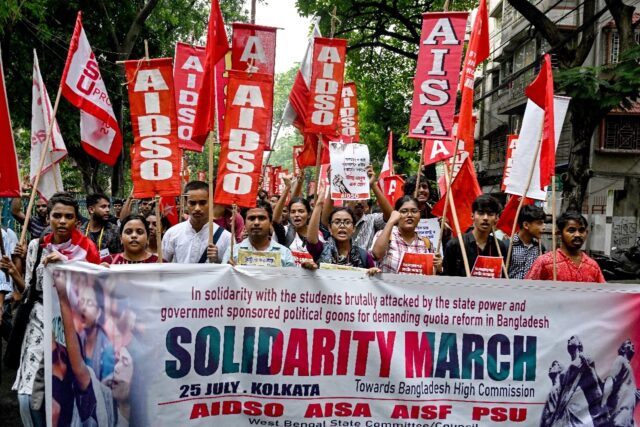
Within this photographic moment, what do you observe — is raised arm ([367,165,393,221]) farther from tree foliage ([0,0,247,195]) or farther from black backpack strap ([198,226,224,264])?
tree foliage ([0,0,247,195])

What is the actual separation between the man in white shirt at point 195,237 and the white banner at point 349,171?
1.16 meters

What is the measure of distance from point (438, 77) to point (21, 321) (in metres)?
3.53

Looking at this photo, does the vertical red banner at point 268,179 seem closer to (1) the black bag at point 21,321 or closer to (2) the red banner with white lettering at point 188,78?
(2) the red banner with white lettering at point 188,78

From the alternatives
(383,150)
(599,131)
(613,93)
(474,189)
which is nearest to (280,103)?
(383,150)

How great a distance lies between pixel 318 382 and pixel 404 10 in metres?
15.8

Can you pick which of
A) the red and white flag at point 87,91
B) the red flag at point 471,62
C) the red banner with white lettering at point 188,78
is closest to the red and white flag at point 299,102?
the red banner with white lettering at point 188,78

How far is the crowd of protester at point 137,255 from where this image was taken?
3791 mm

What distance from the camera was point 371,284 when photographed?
4.00 metres

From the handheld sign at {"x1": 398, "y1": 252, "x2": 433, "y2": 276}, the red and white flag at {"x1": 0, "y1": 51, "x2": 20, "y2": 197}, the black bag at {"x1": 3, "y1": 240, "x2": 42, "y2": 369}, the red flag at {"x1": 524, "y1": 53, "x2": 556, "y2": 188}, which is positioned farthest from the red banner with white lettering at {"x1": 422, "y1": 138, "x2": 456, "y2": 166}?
the black bag at {"x1": 3, "y1": 240, "x2": 42, "y2": 369}

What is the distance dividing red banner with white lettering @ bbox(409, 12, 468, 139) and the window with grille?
57.3 feet

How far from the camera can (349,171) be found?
602 cm

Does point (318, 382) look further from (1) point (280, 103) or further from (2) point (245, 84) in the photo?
(1) point (280, 103)

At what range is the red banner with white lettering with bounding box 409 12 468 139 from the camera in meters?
5.58

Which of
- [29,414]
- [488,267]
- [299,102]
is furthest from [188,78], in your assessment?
[29,414]
